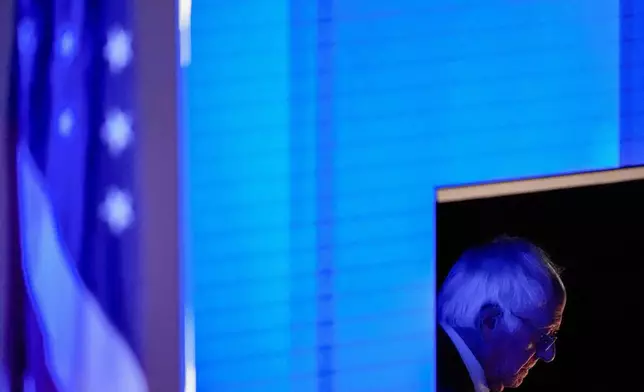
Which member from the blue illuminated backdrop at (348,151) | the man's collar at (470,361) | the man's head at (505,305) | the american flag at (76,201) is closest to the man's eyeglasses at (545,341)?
the man's head at (505,305)

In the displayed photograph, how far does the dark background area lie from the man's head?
0.09 ft

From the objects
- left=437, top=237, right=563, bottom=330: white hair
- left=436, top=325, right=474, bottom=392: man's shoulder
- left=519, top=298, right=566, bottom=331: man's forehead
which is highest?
left=437, top=237, right=563, bottom=330: white hair

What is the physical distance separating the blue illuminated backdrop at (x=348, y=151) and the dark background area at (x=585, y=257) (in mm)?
603

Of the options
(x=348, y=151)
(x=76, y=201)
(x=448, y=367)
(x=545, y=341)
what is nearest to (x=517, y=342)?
(x=545, y=341)

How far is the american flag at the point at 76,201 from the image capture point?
6.92 ft

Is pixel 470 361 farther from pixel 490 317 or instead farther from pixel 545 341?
pixel 545 341

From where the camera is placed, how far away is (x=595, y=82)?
9.30 feet

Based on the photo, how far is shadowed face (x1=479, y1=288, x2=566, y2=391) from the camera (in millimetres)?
2047

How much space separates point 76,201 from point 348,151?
2.79 ft

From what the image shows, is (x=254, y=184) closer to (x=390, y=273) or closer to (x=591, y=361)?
(x=390, y=273)

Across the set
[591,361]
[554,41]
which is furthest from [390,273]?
[554,41]

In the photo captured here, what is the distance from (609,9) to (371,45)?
0.84 metres

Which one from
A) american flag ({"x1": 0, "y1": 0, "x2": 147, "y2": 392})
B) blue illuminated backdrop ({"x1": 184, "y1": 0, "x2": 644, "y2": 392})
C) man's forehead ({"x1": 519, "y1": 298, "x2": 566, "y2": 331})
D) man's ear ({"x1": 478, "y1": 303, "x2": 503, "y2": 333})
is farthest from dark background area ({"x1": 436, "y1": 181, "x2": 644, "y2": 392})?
american flag ({"x1": 0, "y1": 0, "x2": 147, "y2": 392})

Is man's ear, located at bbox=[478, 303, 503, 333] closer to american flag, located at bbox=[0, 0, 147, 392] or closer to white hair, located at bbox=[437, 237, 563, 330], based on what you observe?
white hair, located at bbox=[437, 237, 563, 330]
